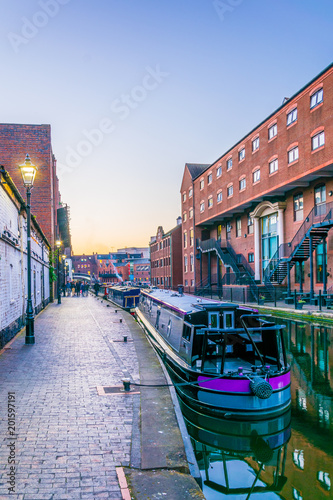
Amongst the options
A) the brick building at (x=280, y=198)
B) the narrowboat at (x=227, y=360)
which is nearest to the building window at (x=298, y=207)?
the brick building at (x=280, y=198)

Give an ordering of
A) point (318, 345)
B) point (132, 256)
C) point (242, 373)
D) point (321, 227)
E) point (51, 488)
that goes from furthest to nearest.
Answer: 1. point (132, 256)
2. point (321, 227)
3. point (318, 345)
4. point (242, 373)
5. point (51, 488)

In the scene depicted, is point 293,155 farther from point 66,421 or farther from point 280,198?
point 66,421

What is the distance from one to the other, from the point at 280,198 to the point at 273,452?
27802 mm

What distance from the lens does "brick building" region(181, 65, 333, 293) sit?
2492cm

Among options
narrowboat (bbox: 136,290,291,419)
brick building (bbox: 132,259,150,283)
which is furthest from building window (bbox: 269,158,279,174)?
brick building (bbox: 132,259,150,283)

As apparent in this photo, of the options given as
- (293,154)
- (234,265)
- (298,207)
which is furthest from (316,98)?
(234,265)

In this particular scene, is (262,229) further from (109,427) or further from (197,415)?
(109,427)

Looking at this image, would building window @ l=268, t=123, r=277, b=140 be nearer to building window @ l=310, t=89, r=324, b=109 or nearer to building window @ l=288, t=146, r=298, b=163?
building window @ l=288, t=146, r=298, b=163

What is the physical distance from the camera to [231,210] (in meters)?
38.7

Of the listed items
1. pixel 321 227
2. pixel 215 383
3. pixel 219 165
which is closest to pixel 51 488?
pixel 215 383

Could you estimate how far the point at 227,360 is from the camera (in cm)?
898

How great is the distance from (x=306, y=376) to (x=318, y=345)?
13.6ft

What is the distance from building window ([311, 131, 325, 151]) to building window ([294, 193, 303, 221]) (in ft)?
15.3

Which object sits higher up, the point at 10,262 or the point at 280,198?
the point at 280,198
